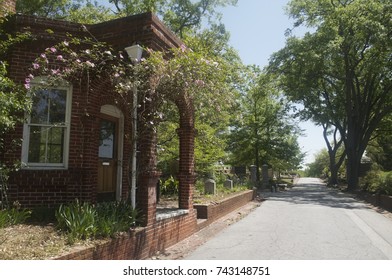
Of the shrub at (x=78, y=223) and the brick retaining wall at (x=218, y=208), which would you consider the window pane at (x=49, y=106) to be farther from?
the brick retaining wall at (x=218, y=208)

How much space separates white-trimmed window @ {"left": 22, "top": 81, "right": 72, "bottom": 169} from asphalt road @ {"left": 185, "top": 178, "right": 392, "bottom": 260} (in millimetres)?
3600

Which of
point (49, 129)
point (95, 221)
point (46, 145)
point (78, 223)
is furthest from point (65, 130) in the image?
point (78, 223)

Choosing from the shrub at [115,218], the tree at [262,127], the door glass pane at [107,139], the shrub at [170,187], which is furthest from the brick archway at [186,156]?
the tree at [262,127]

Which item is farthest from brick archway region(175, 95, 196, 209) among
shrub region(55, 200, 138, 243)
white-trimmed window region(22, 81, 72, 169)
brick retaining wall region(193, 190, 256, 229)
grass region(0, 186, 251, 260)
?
grass region(0, 186, 251, 260)

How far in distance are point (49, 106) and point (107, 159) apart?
7.32ft

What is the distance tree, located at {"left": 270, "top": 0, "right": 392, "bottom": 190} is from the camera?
24.8m

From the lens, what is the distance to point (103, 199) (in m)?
9.19

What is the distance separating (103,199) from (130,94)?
3.46 m

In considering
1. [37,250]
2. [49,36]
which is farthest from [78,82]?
[37,250]

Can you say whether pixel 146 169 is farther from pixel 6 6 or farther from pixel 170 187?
pixel 170 187

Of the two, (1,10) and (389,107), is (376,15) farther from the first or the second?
(1,10)

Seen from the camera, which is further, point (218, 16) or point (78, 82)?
point (218, 16)

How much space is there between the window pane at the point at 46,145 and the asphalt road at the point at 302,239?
3.62 m

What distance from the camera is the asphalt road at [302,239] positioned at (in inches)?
281
